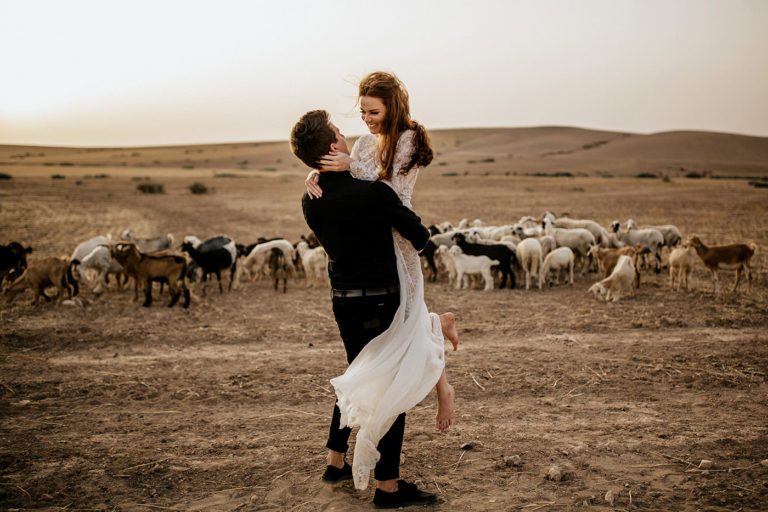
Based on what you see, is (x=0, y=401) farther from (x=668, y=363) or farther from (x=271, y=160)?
(x=271, y=160)

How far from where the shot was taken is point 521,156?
88.8m

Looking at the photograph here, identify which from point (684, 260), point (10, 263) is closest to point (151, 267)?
point (10, 263)

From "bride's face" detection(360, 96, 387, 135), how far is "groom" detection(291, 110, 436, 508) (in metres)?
0.20

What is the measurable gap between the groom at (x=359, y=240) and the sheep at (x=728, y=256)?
361 inches

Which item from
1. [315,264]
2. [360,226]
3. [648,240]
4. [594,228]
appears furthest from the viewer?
[594,228]

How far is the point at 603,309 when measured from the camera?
9.20 metres

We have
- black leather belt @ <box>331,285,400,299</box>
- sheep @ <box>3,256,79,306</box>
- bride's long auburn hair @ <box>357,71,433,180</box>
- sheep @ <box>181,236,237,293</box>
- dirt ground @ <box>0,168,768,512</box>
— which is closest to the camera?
bride's long auburn hair @ <box>357,71,433,180</box>

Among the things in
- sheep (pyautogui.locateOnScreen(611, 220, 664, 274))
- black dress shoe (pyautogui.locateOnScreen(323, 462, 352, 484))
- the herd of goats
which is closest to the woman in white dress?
black dress shoe (pyautogui.locateOnScreen(323, 462, 352, 484))

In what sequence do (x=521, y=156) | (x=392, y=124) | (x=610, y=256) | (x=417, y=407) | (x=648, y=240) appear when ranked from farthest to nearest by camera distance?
(x=521, y=156) → (x=648, y=240) → (x=610, y=256) → (x=417, y=407) → (x=392, y=124)

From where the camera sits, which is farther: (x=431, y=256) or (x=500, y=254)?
(x=431, y=256)

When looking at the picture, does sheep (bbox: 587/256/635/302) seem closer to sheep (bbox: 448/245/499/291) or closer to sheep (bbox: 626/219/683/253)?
sheep (bbox: 448/245/499/291)

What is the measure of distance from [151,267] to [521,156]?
280 feet

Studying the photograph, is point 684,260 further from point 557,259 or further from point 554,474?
point 554,474

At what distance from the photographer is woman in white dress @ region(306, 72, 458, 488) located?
291cm
